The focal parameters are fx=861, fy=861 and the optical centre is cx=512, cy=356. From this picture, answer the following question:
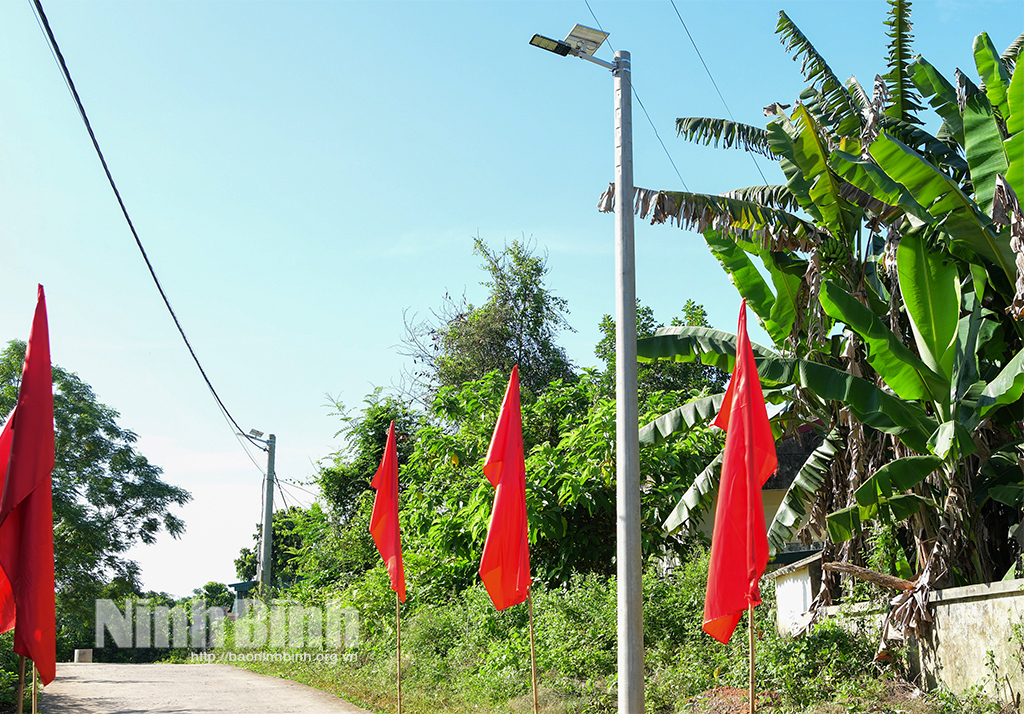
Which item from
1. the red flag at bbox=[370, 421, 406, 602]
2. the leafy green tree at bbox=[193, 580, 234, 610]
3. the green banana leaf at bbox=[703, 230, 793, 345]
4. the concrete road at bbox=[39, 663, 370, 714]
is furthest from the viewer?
the leafy green tree at bbox=[193, 580, 234, 610]

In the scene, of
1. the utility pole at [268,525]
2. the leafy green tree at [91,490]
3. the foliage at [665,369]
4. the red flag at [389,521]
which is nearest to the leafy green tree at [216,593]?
the leafy green tree at [91,490]

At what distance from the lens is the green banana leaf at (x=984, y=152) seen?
9.48 meters

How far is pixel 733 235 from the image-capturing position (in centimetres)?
1152

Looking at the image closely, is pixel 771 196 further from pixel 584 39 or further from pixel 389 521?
pixel 389 521

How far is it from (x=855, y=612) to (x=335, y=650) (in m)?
13.1

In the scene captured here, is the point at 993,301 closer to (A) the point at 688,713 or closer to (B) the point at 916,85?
(B) the point at 916,85

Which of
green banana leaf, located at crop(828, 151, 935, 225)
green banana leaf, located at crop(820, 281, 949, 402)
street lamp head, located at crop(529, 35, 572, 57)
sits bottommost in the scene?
green banana leaf, located at crop(820, 281, 949, 402)

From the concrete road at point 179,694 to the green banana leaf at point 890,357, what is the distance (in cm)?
872

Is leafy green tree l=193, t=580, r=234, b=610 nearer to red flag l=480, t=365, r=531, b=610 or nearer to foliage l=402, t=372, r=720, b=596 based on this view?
foliage l=402, t=372, r=720, b=596

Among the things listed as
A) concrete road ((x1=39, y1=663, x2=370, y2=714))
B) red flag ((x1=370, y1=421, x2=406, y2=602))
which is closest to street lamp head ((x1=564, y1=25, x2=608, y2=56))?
red flag ((x1=370, y1=421, x2=406, y2=602))

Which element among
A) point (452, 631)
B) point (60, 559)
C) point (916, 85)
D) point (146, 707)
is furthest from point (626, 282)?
point (60, 559)

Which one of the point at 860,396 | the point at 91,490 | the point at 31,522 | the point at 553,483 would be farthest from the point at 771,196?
the point at 91,490

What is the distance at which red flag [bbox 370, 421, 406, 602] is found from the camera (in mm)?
11336

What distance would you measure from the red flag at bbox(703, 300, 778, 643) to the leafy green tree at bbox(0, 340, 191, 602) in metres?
26.9
